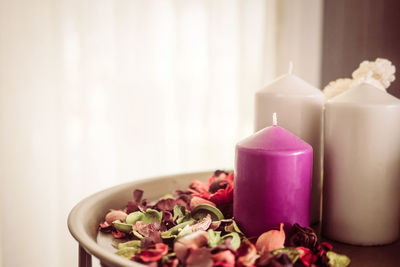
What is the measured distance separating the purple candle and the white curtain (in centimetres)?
114

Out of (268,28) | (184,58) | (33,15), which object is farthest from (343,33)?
(33,15)

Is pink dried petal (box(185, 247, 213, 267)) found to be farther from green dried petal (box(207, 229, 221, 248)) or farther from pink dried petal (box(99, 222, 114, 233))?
pink dried petal (box(99, 222, 114, 233))

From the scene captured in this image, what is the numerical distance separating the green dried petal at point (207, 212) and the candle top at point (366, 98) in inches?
9.6

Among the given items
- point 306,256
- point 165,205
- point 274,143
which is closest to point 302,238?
point 306,256

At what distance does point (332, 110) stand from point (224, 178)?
253 millimetres

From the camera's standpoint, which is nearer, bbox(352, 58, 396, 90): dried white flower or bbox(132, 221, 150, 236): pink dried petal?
bbox(132, 221, 150, 236): pink dried petal

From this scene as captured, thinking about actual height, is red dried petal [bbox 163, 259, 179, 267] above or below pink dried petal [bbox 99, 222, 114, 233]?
above

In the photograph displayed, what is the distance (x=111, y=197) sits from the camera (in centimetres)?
82

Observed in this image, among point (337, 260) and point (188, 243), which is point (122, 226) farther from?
point (337, 260)

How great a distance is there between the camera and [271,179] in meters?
0.62

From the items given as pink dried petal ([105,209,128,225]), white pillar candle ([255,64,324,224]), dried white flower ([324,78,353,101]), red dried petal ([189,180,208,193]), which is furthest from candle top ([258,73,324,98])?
pink dried petal ([105,209,128,225])

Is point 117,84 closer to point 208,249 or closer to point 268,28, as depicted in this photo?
point 268,28

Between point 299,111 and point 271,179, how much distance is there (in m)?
0.17

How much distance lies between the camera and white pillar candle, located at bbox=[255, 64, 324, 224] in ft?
2.42
